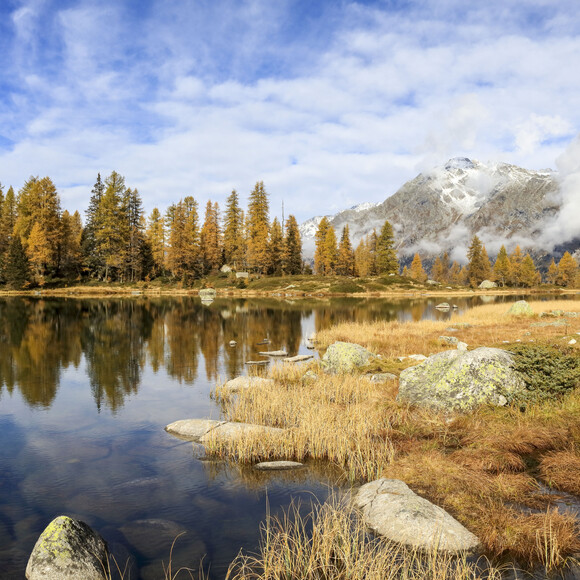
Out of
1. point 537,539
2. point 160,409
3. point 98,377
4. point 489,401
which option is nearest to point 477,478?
point 537,539

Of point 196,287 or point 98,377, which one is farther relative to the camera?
point 196,287

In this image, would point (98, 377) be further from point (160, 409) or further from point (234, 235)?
point (234, 235)

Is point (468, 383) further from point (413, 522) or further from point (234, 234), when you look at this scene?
point (234, 234)

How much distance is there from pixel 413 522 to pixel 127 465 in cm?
704

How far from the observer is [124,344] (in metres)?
29.2

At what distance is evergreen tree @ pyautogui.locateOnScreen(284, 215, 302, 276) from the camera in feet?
352

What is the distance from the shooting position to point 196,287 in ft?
304

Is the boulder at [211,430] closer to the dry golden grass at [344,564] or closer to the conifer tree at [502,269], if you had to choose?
the dry golden grass at [344,564]

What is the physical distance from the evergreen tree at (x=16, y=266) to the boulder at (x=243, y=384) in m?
75.3

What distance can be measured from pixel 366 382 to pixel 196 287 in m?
80.3

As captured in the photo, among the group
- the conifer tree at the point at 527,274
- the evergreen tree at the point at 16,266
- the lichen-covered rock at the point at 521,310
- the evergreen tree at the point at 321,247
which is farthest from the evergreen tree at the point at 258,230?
the conifer tree at the point at 527,274

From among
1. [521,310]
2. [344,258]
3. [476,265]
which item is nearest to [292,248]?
[344,258]

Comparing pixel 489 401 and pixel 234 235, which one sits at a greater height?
pixel 234 235

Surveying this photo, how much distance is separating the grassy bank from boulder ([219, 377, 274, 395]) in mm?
526
